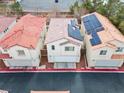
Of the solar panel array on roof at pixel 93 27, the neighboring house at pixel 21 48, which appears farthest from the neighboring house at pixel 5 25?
the solar panel array on roof at pixel 93 27

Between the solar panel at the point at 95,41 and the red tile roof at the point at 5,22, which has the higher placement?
the red tile roof at the point at 5,22

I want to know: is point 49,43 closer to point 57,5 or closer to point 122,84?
point 122,84

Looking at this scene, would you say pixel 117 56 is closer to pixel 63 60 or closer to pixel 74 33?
pixel 74 33

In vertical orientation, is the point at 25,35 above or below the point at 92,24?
below

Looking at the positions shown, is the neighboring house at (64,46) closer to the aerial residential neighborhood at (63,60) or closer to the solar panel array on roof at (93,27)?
the aerial residential neighborhood at (63,60)

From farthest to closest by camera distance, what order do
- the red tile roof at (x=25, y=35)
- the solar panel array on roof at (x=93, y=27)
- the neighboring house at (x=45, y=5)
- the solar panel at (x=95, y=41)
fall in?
the neighboring house at (x=45, y=5) < the solar panel array on roof at (x=93, y=27) < the solar panel at (x=95, y=41) < the red tile roof at (x=25, y=35)

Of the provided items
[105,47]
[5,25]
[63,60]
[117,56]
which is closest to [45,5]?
[5,25]
